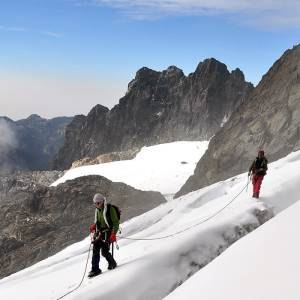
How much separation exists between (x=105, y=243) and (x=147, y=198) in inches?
1346

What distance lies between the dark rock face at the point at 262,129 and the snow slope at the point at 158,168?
787 centimetres

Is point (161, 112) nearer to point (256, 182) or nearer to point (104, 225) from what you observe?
point (256, 182)

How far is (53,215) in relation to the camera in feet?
150

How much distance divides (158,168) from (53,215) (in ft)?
76.6

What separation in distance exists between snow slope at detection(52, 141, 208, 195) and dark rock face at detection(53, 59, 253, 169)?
3175 cm

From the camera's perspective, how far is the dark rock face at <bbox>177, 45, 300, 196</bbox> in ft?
142

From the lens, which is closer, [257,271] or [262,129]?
[257,271]

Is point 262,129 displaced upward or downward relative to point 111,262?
upward

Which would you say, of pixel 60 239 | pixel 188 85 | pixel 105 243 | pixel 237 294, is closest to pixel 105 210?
pixel 105 243

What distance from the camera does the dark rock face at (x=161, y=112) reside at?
11775cm

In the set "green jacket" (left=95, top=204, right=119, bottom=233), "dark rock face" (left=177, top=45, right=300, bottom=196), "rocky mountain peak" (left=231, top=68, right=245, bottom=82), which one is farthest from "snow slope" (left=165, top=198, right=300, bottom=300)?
"rocky mountain peak" (left=231, top=68, right=245, bottom=82)

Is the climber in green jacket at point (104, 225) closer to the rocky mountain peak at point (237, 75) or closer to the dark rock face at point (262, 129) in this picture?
the dark rock face at point (262, 129)

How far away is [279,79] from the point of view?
52.6 m

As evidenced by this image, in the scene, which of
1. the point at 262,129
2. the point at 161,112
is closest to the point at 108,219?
the point at 262,129
